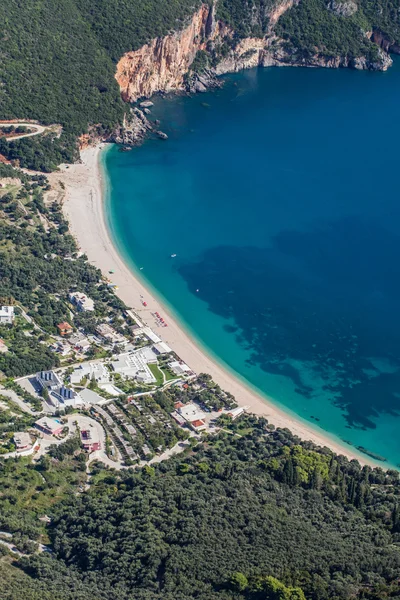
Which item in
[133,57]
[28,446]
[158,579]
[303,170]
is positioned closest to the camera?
[158,579]

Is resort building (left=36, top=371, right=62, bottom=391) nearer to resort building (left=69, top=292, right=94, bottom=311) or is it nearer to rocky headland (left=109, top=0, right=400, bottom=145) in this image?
resort building (left=69, top=292, right=94, bottom=311)

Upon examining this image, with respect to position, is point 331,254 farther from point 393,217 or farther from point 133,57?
point 133,57

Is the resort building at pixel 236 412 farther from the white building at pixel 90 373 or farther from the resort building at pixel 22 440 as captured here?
the resort building at pixel 22 440

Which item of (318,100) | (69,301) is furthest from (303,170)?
(69,301)

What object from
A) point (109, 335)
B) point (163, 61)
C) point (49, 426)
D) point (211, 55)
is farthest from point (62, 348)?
point (211, 55)

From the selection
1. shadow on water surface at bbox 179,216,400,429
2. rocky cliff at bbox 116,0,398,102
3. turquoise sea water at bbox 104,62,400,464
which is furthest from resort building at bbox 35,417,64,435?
rocky cliff at bbox 116,0,398,102

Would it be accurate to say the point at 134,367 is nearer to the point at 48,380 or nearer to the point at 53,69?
the point at 48,380

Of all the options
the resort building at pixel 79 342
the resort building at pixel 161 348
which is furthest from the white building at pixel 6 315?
the resort building at pixel 161 348
